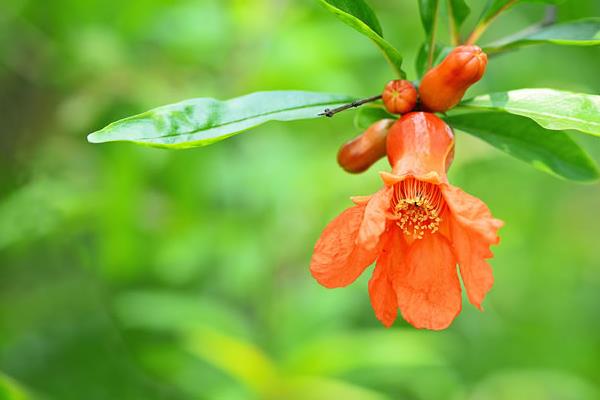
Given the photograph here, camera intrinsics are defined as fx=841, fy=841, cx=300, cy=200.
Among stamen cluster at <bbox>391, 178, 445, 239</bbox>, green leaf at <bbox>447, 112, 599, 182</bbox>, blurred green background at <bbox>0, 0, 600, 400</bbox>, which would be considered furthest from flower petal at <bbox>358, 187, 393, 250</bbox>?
blurred green background at <bbox>0, 0, 600, 400</bbox>

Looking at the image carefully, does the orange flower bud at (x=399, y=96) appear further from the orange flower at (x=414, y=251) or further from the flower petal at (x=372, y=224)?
the flower petal at (x=372, y=224)

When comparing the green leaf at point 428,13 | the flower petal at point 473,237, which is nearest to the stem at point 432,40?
the green leaf at point 428,13

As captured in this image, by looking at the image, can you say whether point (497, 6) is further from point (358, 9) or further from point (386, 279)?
point (386, 279)

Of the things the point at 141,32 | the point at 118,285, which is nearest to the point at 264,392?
the point at 118,285

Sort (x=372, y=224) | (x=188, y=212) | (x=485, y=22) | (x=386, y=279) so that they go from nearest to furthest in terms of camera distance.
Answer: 1. (x=372, y=224)
2. (x=386, y=279)
3. (x=485, y=22)
4. (x=188, y=212)

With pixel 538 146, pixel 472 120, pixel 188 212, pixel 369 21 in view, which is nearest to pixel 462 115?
pixel 472 120
